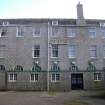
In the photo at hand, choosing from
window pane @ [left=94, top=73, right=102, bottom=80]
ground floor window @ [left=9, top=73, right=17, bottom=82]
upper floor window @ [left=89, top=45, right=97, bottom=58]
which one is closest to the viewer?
ground floor window @ [left=9, top=73, right=17, bottom=82]

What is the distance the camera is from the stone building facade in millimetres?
36750

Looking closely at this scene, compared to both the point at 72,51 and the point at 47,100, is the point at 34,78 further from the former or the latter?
the point at 47,100

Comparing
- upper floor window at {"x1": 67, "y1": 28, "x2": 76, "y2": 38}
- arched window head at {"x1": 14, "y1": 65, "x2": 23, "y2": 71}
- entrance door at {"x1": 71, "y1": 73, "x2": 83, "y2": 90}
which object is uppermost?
upper floor window at {"x1": 67, "y1": 28, "x2": 76, "y2": 38}

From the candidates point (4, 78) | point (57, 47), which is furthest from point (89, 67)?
point (4, 78)

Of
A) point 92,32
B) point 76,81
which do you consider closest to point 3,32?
point 76,81

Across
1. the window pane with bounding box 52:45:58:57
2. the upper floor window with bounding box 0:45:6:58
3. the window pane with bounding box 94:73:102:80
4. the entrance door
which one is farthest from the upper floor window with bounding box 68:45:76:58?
the upper floor window with bounding box 0:45:6:58

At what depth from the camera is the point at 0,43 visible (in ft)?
124

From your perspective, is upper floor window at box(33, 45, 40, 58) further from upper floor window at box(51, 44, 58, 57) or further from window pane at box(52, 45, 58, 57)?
window pane at box(52, 45, 58, 57)

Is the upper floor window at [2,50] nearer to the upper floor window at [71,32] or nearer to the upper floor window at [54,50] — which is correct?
the upper floor window at [54,50]

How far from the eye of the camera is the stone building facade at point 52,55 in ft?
121

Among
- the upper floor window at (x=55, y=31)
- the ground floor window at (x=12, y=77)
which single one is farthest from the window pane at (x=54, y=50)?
the ground floor window at (x=12, y=77)

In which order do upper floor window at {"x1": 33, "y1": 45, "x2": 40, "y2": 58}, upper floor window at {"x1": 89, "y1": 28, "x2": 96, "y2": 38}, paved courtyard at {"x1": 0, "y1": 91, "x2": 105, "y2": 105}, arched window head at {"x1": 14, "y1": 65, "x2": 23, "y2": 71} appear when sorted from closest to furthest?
paved courtyard at {"x1": 0, "y1": 91, "x2": 105, "y2": 105} < arched window head at {"x1": 14, "y1": 65, "x2": 23, "y2": 71} < upper floor window at {"x1": 33, "y1": 45, "x2": 40, "y2": 58} < upper floor window at {"x1": 89, "y1": 28, "x2": 96, "y2": 38}

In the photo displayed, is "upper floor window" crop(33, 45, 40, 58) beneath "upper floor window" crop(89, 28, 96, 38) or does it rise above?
beneath

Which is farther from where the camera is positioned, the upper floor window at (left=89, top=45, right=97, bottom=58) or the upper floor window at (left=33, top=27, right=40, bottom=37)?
the upper floor window at (left=33, top=27, right=40, bottom=37)
